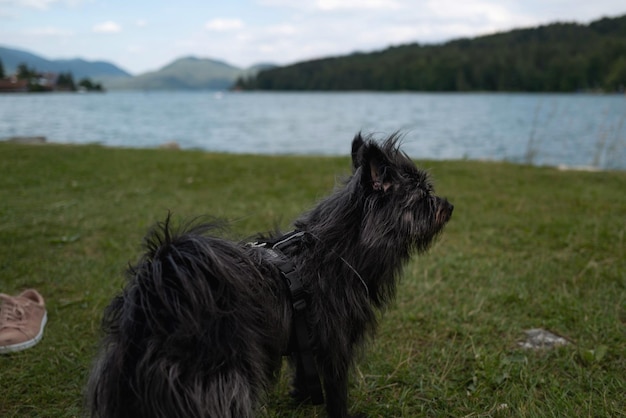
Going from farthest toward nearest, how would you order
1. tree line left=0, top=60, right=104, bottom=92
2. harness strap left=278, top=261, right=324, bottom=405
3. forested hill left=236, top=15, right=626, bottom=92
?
1. tree line left=0, top=60, right=104, bottom=92
2. forested hill left=236, top=15, right=626, bottom=92
3. harness strap left=278, top=261, right=324, bottom=405

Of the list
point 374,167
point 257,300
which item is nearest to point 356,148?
point 374,167

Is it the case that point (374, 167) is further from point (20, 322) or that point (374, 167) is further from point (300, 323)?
point (20, 322)

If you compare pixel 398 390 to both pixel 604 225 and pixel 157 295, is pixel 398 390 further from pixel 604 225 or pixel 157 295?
pixel 604 225

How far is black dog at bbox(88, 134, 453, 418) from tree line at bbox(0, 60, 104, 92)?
9923cm

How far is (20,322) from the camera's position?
11.7 ft

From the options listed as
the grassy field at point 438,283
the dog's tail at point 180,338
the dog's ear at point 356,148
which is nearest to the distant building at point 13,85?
the grassy field at point 438,283

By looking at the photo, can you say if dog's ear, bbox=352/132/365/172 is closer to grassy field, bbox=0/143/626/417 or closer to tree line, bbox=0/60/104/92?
grassy field, bbox=0/143/626/417

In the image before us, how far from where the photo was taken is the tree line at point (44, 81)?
8819 centimetres

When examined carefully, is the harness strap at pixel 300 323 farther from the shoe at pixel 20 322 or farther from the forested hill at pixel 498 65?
the forested hill at pixel 498 65

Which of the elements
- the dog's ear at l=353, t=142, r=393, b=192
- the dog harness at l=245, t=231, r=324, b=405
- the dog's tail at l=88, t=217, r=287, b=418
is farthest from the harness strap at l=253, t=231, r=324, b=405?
the dog's ear at l=353, t=142, r=393, b=192

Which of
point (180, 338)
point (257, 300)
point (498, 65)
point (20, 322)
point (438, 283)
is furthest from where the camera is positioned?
point (498, 65)

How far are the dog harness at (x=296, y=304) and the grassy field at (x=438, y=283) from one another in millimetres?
385

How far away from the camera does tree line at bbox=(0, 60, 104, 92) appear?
289 feet

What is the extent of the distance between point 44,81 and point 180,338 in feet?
389
